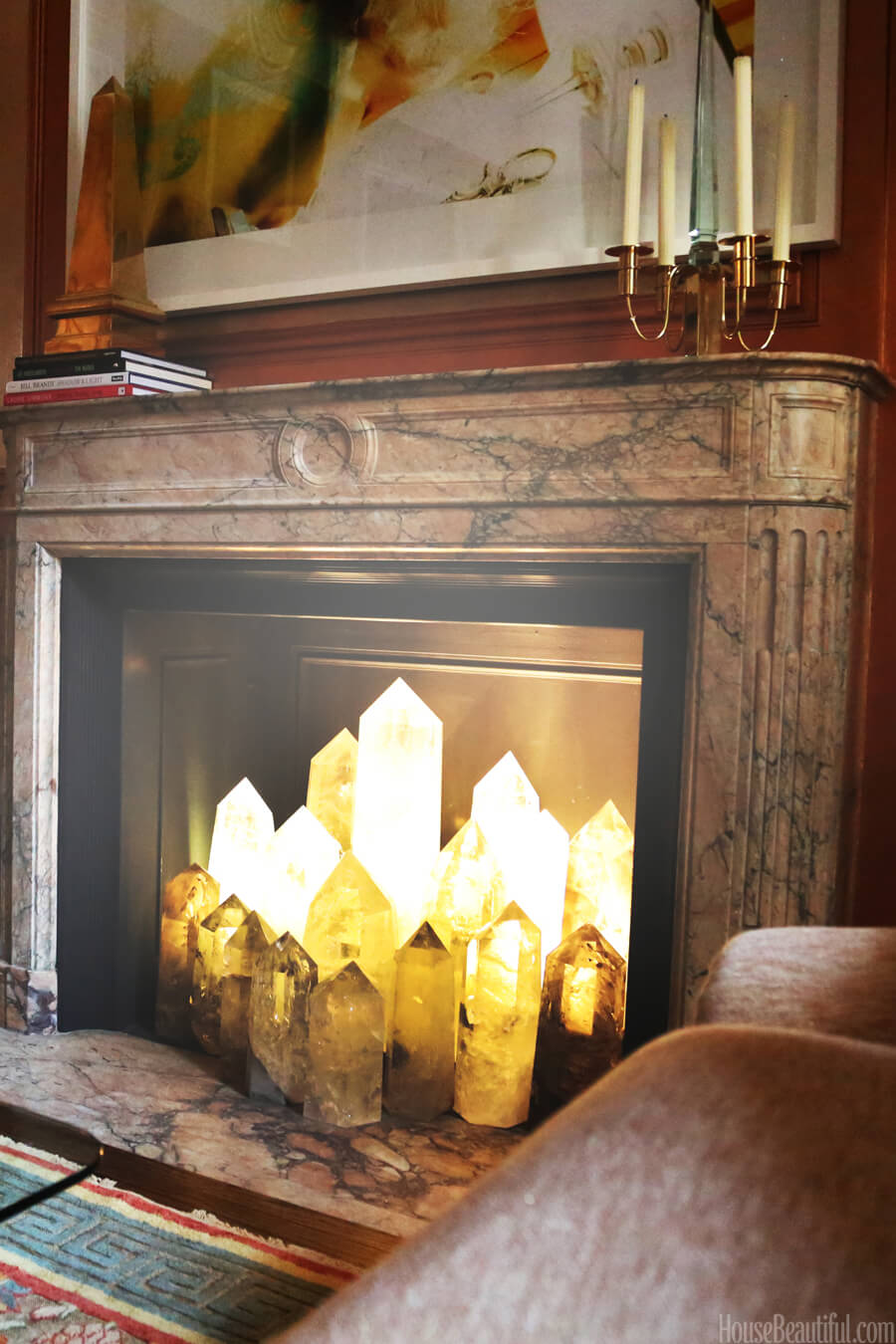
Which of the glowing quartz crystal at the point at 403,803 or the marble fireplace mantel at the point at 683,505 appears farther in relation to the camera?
the glowing quartz crystal at the point at 403,803

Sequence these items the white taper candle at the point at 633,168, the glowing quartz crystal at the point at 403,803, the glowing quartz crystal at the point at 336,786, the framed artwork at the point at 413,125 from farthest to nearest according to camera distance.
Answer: the glowing quartz crystal at the point at 336,786
the glowing quartz crystal at the point at 403,803
the framed artwork at the point at 413,125
the white taper candle at the point at 633,168

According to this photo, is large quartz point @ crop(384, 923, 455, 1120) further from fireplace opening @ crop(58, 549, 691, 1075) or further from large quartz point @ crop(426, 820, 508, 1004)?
fireplace opening @ crop(58, 549, 691, 1075)

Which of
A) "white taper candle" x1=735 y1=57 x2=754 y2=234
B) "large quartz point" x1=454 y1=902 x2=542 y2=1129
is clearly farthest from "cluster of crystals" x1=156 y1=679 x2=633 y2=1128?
"white taper candle" x1=735 y1=57 x2=754 y2=234

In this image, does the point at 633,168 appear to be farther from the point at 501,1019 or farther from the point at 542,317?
the point at 501,1019

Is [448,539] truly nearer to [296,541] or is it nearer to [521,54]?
[296,541]

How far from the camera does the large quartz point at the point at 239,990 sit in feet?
6.47

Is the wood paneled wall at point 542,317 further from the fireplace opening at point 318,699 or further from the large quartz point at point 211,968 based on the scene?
the large quartz point at point 211,968

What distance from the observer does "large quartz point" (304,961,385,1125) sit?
1.78m

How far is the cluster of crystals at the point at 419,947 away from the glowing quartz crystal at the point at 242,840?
5 cm

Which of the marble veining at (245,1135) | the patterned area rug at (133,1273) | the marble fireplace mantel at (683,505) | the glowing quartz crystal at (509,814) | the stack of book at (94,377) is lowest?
the marble veining at (245,1135)

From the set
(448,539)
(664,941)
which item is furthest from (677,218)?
(664,941)

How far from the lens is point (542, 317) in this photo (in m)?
1.88

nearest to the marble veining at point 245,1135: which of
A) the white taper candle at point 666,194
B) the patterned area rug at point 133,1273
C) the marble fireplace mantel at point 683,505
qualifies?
the patterned area rug at point 133,1273

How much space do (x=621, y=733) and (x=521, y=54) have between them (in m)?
1.18
